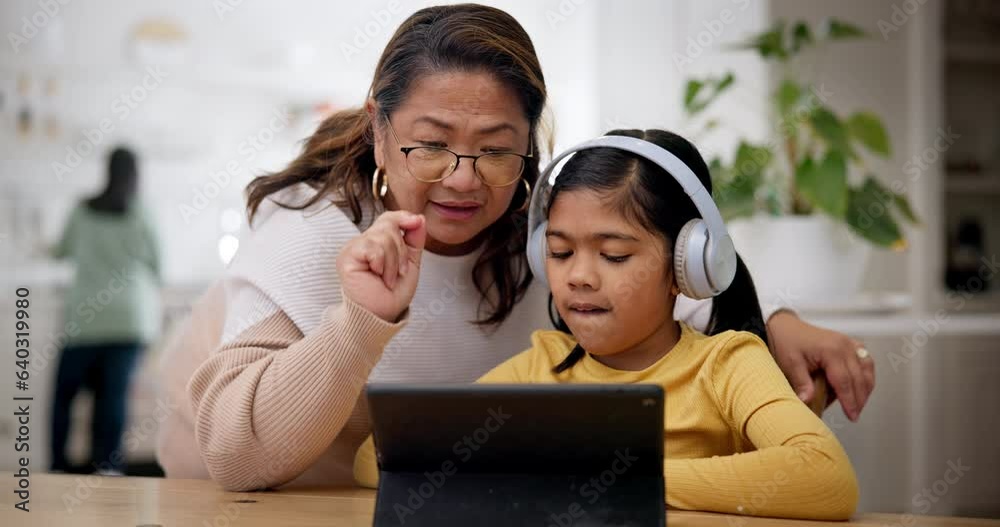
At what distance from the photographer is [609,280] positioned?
113cm

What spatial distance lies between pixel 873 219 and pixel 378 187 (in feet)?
5.54

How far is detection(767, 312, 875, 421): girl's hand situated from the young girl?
9cm

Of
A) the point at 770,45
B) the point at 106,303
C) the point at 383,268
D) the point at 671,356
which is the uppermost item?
the point at 770,45

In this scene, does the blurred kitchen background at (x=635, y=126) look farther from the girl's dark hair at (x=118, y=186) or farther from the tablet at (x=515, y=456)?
the tablet at (x=515, y=456)

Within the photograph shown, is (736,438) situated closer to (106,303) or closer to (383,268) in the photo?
(383,268)

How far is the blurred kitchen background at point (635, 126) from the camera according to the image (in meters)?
3.08

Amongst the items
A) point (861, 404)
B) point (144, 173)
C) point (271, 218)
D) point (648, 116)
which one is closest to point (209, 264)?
point (144, 173)

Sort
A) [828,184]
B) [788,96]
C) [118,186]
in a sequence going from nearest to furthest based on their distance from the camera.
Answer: [828,184]
[788,96]
[118,186]

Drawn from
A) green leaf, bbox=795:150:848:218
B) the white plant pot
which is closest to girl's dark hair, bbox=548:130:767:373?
green leaf, bbox=795:150:848:218

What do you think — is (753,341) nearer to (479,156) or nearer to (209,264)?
(479,156)

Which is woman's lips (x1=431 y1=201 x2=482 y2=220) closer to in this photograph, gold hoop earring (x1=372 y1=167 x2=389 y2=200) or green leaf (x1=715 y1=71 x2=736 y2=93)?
gold hoop earring (x1=372 y1=167 x2=389 y2=200)

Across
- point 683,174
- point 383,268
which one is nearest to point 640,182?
point 683,174

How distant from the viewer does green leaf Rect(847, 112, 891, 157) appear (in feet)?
8.82

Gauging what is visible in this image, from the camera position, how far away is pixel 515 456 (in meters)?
0.94
